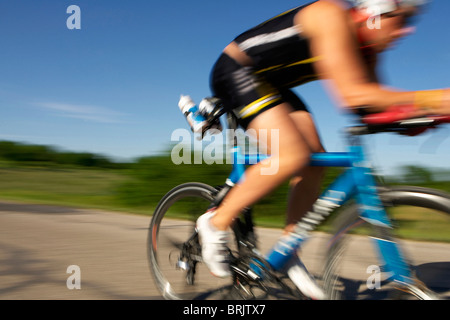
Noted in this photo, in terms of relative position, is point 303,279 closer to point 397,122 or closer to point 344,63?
point 397,122

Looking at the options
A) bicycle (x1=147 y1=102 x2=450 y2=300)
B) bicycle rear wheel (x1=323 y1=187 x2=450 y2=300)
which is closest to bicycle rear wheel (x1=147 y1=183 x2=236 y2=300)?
bicycle (x1=147 y1=102 x2=450 y2=300)

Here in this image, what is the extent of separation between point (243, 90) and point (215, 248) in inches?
33.9

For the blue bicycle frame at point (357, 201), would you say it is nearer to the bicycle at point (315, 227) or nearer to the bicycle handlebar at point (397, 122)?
the bicycle at point (315, 227)

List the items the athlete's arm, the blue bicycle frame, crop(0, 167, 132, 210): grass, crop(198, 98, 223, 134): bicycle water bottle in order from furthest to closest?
crop(0, 167, 132, 210): grass → crop(198, 98, 223, 134): bicycle water bottle → the blue bicycle frame → the athlete's arm

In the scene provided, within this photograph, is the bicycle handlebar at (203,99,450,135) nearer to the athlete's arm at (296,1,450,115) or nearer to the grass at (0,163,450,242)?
the athlete's arm at (296,1,450,115)

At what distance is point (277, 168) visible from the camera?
2062 mm

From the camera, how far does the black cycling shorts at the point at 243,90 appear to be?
7.05 ft

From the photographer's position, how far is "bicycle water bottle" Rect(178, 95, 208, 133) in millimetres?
2496

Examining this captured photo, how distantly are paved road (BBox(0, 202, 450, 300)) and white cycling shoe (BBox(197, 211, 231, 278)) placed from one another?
1.61 feet

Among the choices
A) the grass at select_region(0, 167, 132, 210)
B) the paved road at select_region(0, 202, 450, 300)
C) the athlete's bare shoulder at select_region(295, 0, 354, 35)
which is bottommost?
the paved road at select_region(0, 202, 450, 300)

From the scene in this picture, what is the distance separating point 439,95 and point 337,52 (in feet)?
1.46

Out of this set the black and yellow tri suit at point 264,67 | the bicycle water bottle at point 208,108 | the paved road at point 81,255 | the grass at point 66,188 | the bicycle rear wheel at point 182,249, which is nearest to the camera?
the black and yellow tri suit at point 264,67

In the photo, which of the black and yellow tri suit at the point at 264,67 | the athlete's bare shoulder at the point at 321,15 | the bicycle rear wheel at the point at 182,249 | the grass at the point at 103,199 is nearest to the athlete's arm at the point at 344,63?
the athlete's bare shoulder at the point at 321,15

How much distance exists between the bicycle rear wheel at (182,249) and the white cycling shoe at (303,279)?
434 mm
